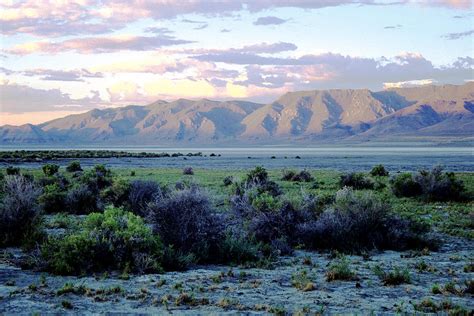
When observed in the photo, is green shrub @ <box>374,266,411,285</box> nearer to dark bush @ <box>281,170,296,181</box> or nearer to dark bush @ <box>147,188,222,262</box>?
dark bush @ <box>147,188,222,262</box>

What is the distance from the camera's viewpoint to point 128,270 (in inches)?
489

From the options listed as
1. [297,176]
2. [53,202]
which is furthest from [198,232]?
[297,176]

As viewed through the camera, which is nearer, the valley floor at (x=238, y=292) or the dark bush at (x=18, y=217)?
the valley floor at (x=238, y=292)

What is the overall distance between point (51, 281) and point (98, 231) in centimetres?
174

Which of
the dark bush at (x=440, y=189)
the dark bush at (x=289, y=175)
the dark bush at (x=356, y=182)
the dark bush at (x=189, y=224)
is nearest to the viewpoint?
the dark bush at (x=189, y=224)

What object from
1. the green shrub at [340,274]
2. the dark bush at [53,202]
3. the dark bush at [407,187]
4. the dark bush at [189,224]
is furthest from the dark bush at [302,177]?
the green shrub at [340,274]

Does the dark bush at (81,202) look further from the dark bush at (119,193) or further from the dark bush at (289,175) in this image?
the dark bush at (289,175)

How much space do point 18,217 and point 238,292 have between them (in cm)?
795

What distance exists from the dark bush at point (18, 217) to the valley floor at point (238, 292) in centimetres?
226

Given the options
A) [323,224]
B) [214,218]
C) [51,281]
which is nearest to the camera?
[51,281]

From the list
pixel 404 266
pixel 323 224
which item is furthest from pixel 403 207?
pixel 404 266

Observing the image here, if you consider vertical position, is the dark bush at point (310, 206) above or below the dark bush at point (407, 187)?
above

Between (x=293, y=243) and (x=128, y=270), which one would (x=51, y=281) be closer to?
(x=128, y=270)

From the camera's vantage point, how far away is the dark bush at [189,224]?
14141 mm
